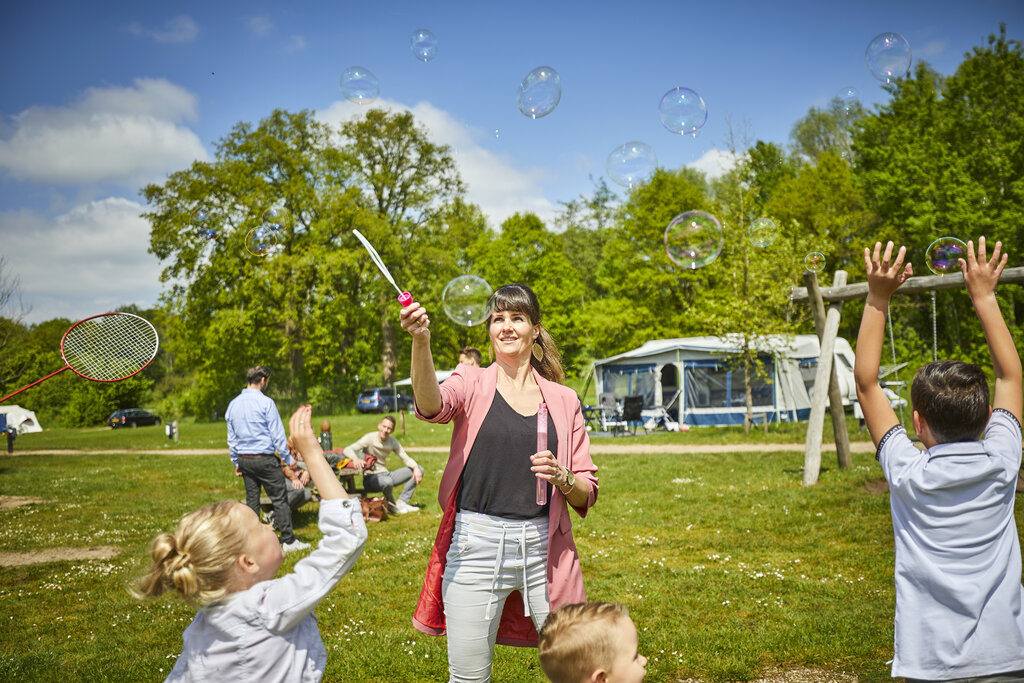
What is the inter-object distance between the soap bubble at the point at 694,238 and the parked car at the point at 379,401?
1270 inches

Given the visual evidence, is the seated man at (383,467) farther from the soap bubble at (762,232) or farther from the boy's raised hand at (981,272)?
the boy's raised hand at (981,272)

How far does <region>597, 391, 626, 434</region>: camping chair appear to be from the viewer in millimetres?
23078

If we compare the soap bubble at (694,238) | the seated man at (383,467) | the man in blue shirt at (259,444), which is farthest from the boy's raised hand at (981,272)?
the seated man at (383,467)

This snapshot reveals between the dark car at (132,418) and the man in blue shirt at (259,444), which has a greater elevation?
the man in blue shirt at (259,444)

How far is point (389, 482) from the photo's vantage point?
35.0ft

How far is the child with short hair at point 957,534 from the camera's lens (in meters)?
2.34

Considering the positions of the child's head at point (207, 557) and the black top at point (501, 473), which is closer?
the child's head at point (207, 557)

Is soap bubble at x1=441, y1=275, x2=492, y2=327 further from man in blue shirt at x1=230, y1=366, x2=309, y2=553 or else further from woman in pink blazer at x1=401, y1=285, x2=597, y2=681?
man in blue shirt at x1=230, y1=366, x2=309, y2=553

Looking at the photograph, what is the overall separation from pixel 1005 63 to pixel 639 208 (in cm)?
1576

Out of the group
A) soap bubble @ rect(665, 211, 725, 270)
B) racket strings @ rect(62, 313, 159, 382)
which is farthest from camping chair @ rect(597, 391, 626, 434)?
racket strings @ rect(62, 313, 159, 382)

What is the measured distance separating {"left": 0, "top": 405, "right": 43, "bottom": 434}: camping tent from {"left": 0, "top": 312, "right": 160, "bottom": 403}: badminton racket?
35.3 metres

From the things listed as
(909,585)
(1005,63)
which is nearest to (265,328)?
(1005,63)

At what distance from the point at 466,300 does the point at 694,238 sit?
5426 millimetres

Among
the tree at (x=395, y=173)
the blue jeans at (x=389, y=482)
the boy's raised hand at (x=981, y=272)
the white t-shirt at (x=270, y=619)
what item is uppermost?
the tree at (x=395, y=173)
